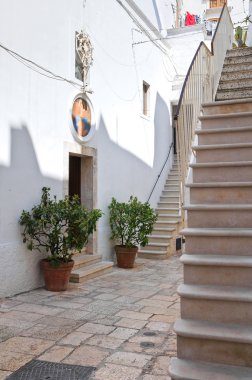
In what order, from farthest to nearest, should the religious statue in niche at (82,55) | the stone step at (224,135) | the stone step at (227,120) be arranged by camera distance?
1. the religious statue in niche at (82,55)
2. the stone step at (227,120)
3. the stone step at (224,135)

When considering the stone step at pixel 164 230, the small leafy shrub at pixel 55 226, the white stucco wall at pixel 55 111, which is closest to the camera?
the white stucco wall at pixel 55 111

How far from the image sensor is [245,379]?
216 centimetres

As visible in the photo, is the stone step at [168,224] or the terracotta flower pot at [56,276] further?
the stone step at [168,224]

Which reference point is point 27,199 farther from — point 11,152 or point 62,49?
point 62,49

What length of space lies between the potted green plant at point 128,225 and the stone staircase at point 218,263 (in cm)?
321

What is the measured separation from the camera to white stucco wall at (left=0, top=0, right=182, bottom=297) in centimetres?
490

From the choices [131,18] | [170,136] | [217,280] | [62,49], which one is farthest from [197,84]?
[170,136]

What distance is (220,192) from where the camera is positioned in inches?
133

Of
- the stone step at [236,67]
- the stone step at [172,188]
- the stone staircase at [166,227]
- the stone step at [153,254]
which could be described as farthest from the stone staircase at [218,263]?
the stone step at [172,188]

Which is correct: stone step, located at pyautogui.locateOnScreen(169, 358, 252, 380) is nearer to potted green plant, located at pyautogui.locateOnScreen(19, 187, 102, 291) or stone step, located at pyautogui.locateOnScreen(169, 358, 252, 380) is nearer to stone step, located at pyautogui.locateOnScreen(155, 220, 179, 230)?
potted green plant, located at pyautogui.locateOnScreen(19, 187, 102, 291)

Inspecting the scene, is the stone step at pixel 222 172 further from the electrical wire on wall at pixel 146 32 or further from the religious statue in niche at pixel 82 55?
the electrical wire on wall at pixel 146 32

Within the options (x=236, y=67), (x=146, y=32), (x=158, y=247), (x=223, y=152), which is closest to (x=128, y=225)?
(x=158, y=247)

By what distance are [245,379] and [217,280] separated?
721mm

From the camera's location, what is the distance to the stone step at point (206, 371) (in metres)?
2.20
